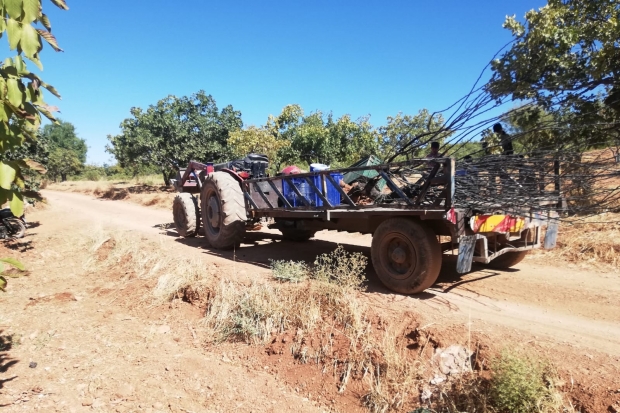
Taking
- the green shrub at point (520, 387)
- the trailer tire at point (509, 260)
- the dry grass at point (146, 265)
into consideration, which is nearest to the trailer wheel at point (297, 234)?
the dry grass at point (146, 265)

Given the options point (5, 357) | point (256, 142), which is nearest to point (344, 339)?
point (5, 357)

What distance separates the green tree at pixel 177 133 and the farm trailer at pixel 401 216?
14.7 meters

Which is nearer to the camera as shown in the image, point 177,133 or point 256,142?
point 256,142

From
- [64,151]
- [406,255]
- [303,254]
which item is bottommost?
[303,254]

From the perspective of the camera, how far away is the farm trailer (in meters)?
4.11

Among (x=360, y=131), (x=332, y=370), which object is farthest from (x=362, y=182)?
(x=360, y=131)

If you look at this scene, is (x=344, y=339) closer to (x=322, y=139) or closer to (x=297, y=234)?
(x=297, y=234)

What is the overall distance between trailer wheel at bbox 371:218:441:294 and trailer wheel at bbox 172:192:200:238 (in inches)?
208

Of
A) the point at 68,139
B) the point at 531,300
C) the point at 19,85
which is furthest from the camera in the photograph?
the point at 68,139

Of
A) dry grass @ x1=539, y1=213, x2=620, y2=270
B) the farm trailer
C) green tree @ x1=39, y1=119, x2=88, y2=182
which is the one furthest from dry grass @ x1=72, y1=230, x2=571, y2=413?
green tree @ x1=39, y1=119, x2=88, y2=182

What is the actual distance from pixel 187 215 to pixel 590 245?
25.0ft

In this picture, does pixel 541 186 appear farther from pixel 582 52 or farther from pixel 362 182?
pixel 582 52

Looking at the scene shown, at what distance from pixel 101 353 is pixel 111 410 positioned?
1.13 metres

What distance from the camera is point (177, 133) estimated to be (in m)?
20.6
